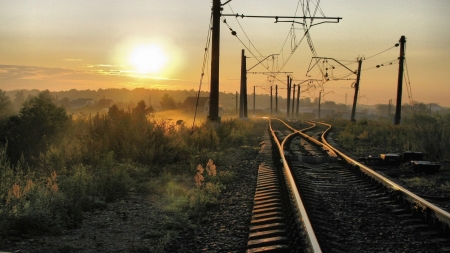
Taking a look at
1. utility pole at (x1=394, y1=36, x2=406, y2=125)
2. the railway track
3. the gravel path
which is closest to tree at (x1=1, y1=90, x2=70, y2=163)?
the gravel path

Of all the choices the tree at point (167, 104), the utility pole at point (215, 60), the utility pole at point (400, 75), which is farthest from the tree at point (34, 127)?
the tree at point (167, 104)

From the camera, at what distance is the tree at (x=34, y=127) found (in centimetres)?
1670

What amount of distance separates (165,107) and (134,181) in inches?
5096

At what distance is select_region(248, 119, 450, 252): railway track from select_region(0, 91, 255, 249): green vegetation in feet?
4.21

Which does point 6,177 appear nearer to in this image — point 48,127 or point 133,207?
point 133,207

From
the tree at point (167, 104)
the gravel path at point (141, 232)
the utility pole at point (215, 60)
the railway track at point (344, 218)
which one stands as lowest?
the tree at point (167, 104)

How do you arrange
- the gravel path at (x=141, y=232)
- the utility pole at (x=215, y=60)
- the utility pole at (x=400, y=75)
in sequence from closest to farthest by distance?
the gravel path at (x=141, y=232) < the utility pole at (x=215, y=60) < the utility pole at (x=400, y=75)

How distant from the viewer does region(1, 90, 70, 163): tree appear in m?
16.7

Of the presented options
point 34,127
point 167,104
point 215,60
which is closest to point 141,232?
point 34,127

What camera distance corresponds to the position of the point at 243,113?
5300 centimetres

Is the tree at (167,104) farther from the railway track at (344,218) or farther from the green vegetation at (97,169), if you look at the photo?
the railway track at (344,218)

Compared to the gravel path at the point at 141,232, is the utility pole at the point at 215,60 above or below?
above

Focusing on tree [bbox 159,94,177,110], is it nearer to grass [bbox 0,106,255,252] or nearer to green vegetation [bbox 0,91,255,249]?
green vegetation [bbox 0,91,255,249]

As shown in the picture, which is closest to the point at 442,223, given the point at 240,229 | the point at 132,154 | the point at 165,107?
the point at 240,229
